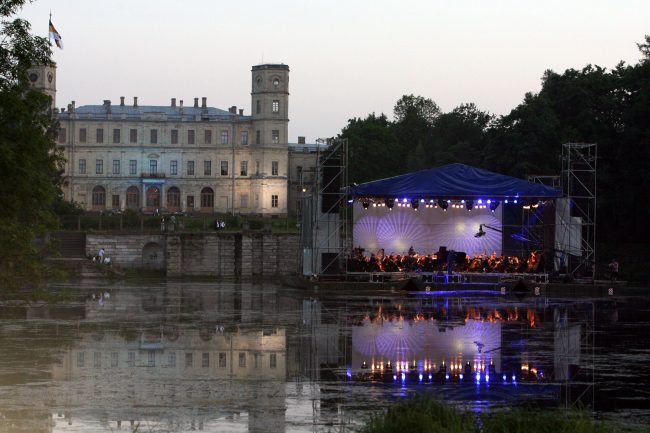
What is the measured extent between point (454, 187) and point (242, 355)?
65.4 feet

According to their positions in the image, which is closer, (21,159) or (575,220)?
(21,159)

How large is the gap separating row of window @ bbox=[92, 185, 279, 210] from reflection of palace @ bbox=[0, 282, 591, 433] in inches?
2804

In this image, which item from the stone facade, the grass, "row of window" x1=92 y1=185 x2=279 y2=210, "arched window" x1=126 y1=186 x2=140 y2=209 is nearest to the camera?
the grass

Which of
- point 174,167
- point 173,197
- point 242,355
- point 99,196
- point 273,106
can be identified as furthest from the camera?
point 173,197

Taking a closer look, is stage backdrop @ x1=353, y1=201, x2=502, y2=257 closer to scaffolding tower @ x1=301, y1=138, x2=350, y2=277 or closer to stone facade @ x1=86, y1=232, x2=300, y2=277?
scaffolding tower @ x1=301, y1=138, x2=350, y2=277

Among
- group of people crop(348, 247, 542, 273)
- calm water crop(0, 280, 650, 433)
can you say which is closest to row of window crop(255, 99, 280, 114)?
group of people crop(348, 247, 542, 273)

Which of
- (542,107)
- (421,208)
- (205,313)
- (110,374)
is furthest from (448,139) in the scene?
(110,374)

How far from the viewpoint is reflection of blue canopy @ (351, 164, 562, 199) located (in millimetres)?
36562

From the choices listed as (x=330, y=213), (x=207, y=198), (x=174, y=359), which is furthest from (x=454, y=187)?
(x=207, y=198)

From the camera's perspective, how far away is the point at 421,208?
4034 cm

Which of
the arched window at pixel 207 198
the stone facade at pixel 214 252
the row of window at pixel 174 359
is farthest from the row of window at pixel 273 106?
the row of window at pixel 174 359

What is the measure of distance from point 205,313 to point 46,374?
1211 centimetres

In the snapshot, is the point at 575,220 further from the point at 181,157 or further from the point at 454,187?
the point at 181,157

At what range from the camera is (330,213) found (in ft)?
126
